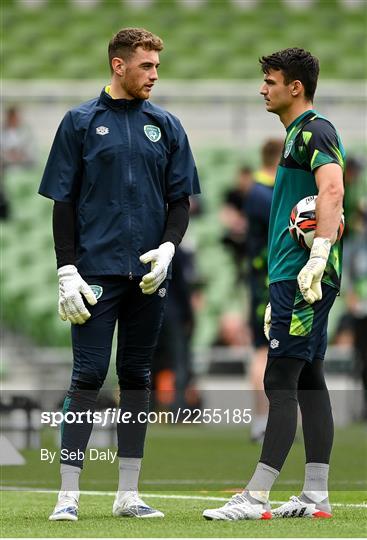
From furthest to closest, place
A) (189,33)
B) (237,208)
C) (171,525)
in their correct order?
(189,33) < (237,208) < (171,525)

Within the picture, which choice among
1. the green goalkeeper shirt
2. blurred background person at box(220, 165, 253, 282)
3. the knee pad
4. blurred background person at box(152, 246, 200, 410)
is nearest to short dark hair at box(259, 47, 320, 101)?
the green goalkeeper shirt

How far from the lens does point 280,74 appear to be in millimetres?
5137

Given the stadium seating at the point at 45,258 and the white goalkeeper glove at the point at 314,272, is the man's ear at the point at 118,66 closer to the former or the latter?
the white goalkeeper glove at the point at 314,272

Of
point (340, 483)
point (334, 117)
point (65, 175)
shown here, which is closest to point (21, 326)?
point (334, 117)

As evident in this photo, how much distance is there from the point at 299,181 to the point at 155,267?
2.09 ft

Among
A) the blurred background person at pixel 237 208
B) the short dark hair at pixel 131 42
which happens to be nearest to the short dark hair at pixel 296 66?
the short dark hair at pixel 131 42

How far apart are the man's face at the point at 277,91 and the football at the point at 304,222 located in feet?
1.28

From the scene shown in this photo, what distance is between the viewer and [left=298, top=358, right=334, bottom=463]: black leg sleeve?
5156 mm

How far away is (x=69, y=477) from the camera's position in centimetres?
501

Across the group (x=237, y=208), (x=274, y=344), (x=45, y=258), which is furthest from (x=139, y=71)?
(x=45, y=258)

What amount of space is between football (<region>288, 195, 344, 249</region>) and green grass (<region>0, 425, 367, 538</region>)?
1.04 metres

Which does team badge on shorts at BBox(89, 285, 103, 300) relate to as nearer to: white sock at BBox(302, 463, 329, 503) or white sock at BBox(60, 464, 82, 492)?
white sock at BBox(60, 464, 82, 492)

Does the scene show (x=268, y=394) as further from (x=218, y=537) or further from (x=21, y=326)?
(x=21, y=326)

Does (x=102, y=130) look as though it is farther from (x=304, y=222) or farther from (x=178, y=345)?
(x=178, y=345)
